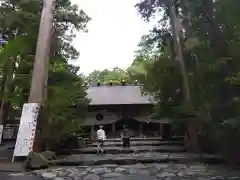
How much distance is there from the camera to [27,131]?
11.6 meters

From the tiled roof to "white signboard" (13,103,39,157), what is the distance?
16650 millimetres

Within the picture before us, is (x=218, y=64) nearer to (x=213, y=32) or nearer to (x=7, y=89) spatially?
(x=213, y=32)

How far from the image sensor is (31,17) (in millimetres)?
17141

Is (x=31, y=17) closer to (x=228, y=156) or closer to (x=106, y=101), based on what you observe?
(x=228, y=156)

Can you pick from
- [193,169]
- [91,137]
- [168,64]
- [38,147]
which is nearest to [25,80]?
[38,147]

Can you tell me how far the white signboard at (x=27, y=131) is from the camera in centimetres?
1130

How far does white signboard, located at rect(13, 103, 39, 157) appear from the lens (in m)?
11.3

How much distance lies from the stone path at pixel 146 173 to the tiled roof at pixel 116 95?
17642mm

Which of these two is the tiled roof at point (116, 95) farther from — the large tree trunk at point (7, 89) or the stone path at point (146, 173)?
the stone path at point (146, 173)

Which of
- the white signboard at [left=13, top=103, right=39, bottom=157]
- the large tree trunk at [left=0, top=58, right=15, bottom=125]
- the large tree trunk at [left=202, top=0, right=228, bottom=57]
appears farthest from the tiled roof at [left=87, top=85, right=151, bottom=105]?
the large tree trunk at [left=202, top=0, right=228, bottom=57]

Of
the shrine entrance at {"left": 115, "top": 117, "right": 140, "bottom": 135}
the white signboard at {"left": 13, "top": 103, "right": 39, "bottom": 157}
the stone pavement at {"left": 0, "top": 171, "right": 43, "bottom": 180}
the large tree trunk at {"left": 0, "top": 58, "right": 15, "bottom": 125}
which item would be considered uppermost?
the large tree trunk at {"left": 0, "top": 58, "right": 15, "bottom": 125}

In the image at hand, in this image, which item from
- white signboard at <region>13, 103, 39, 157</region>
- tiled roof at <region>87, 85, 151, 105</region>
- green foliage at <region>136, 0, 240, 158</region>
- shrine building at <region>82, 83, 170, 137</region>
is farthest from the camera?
tiled roof at <region>87, 85, 151, 105</region>

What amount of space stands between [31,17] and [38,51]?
4761 mm

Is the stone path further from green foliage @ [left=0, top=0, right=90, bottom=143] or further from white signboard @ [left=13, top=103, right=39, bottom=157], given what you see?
green foliage @ [left=0, top=0, right=90, bottom=143]
